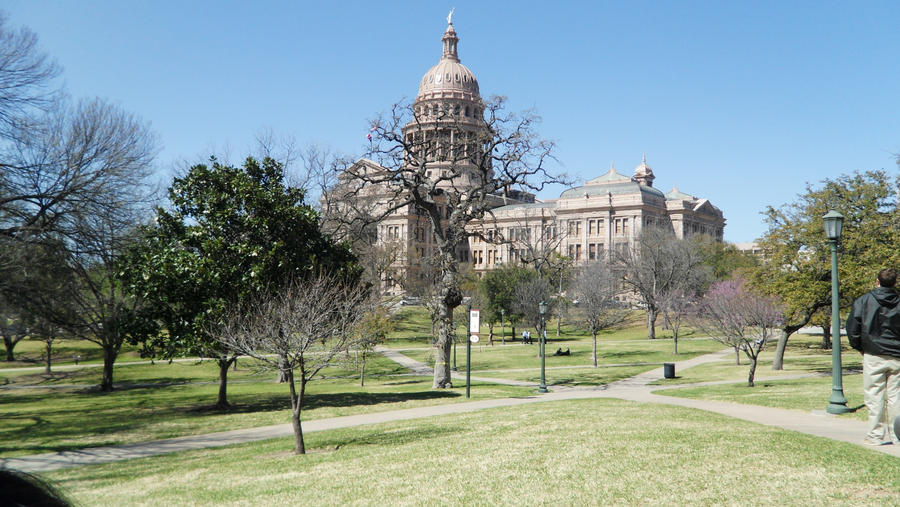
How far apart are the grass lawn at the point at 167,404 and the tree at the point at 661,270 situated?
3115 cm

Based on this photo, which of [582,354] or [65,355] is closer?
[582,354]

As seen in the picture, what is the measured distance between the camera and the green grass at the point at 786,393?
56.6 feet

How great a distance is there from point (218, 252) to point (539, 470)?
16.3 meters

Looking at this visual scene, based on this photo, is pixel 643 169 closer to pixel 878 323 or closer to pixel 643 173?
pixel 643 173

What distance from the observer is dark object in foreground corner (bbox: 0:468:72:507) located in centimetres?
146

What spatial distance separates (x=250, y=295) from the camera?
73.3 feet

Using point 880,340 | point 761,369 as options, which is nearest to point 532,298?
point 761,369

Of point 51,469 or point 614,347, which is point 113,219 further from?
point 614,347

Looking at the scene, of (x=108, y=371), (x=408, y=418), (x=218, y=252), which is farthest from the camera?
(x=108, y=371)

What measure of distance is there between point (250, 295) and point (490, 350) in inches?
1338

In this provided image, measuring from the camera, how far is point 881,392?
389 inches

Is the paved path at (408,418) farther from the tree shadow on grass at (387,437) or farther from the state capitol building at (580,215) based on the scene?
the state capitol building at (580,215)

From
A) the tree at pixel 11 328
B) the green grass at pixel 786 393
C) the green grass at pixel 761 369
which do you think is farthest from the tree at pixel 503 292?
the tree at pixel 11 328

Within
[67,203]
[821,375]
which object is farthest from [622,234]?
[67,203]
